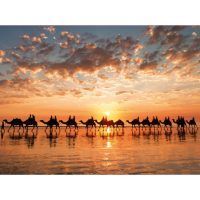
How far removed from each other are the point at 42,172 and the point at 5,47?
528cm

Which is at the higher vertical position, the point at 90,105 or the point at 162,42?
the point at 162,42

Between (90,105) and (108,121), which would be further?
(108,121)

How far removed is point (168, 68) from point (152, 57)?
3.09 feet

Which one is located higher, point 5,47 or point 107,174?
point 5,47

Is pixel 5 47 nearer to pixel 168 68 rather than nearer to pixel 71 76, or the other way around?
pixel 71 76

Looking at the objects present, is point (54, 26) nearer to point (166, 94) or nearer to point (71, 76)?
point (71, 76)

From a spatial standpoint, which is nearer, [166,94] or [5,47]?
[5,47]

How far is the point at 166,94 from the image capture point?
1395cm
